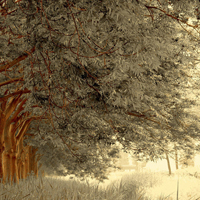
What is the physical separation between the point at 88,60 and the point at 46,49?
2.96ft

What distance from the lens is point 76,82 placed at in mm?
5000

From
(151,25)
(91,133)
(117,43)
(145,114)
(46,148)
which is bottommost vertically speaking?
(46,148)

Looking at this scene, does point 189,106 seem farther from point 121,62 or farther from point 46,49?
point 46,49

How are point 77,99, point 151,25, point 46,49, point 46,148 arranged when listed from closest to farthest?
point 46,49 → point 151,25 → point 77,99 → point 46,148

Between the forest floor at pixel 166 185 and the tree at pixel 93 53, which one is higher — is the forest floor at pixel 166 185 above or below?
below

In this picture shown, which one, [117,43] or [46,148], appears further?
[46,148]

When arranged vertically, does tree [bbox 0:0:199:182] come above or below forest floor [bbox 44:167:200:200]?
above

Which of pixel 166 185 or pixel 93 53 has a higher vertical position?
pixel 93 53

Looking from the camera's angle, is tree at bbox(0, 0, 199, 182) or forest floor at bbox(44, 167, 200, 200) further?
forest floor at bbox(44, 167, 200, 200)

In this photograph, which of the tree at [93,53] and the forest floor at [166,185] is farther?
the forest floor at [166,185]

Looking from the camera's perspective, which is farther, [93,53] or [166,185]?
[166,185]

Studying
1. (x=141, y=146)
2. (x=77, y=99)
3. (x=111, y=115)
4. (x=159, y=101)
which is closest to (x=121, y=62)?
(x=77, y=99)

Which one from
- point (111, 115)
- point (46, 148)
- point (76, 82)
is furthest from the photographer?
point (46, 148)

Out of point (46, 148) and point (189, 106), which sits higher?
point (189, 106)
